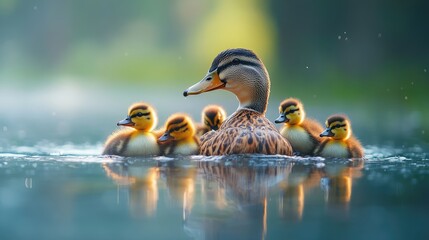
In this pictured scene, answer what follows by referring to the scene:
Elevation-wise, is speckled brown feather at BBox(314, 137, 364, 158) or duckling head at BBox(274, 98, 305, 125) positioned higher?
duckling head at BBox(274, 98, 305, 125)

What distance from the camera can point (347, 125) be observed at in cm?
628

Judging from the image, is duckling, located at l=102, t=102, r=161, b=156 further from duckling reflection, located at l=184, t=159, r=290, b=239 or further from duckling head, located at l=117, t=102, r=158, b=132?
duckling reflection, located at l=184, t=159, r=290, b=239

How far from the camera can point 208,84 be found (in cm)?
624

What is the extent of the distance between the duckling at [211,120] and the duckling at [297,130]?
0.47m

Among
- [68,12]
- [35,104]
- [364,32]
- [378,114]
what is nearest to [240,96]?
[378,114]

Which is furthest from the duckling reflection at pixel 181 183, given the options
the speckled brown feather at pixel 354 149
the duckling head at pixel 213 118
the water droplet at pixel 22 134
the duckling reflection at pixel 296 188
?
the water droplet at pixel 22 134

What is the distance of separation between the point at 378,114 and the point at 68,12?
417 inches

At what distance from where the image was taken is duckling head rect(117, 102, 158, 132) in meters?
6.23

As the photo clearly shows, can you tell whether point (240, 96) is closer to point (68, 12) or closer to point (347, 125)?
point (347, 125)

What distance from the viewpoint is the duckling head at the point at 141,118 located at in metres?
6.23

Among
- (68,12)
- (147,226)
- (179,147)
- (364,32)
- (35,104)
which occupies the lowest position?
(147,226)

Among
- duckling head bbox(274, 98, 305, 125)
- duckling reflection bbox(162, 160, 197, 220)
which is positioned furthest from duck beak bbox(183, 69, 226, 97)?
duckling reflection bbox(162, 160, 197, 220)

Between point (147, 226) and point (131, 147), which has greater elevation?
point (131, 147)

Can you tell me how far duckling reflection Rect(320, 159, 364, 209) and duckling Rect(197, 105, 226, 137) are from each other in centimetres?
104
